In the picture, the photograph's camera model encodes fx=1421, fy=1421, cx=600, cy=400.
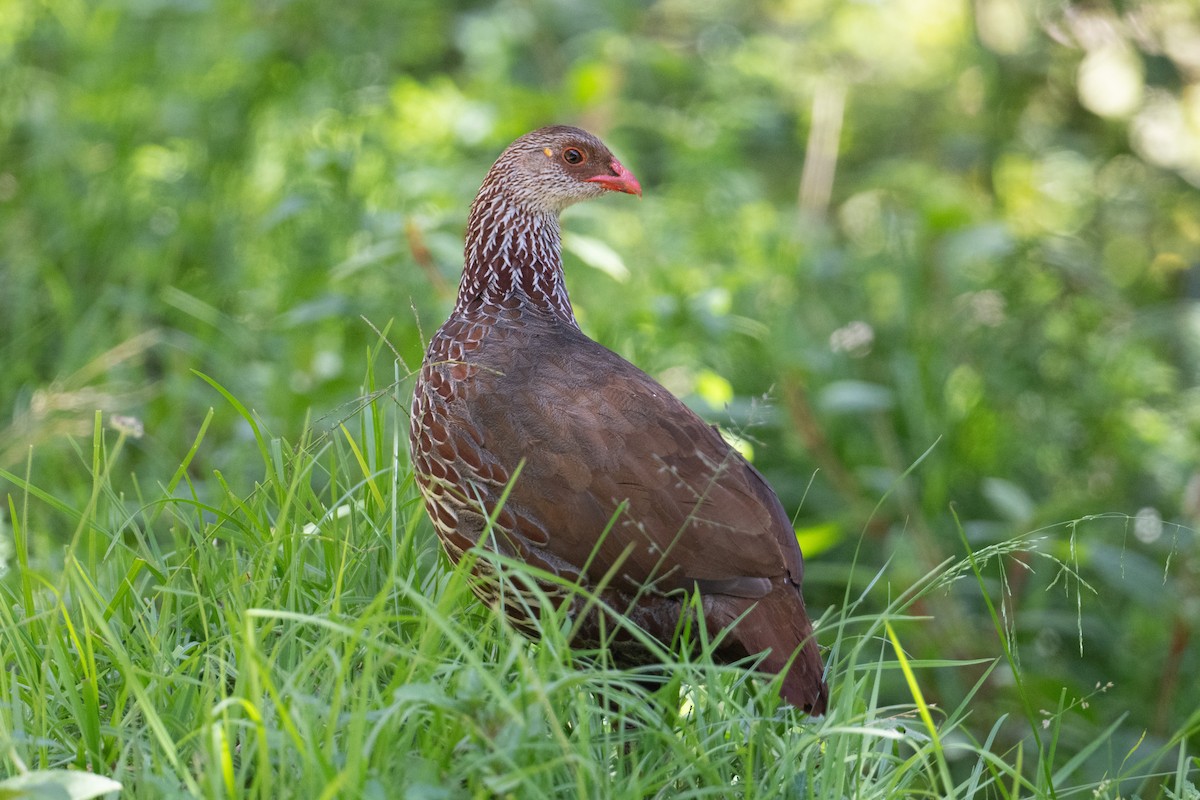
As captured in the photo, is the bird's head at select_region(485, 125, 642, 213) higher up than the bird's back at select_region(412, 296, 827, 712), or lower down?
higher up

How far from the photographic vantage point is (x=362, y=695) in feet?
6.66

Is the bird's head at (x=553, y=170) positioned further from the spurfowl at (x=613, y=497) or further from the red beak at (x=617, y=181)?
the spurfowl at (x=613, y=497)

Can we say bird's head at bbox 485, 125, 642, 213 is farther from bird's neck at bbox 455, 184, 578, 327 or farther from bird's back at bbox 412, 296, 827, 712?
bird's back at bbox 412, 296, 827, 712

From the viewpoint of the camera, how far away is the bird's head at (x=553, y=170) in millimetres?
3506

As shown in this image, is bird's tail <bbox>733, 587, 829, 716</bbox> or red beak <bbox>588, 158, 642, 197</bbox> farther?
red beak <bbox>588, 158, 642, 197</bbox>

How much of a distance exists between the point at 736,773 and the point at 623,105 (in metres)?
4.30

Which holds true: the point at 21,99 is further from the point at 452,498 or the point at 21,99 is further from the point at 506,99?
the point at 452,498

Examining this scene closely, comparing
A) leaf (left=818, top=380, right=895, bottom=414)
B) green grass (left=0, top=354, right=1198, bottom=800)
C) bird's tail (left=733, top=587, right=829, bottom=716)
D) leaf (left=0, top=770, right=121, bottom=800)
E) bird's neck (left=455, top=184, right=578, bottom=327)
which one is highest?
bird's neck (left=455, top=184, right=578, bottom=327)

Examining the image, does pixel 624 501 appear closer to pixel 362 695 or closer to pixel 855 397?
pixel 362 695

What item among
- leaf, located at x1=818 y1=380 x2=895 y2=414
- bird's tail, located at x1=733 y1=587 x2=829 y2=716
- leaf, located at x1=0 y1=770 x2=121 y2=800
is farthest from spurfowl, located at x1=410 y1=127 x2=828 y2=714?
leaf, located at x1=818 y1=380 x2=895 y2=414

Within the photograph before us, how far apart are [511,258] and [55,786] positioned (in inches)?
72.4

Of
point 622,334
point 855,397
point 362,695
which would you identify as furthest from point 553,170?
point 362,695

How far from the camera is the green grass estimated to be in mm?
2047

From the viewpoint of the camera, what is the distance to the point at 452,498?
8.89 ft
